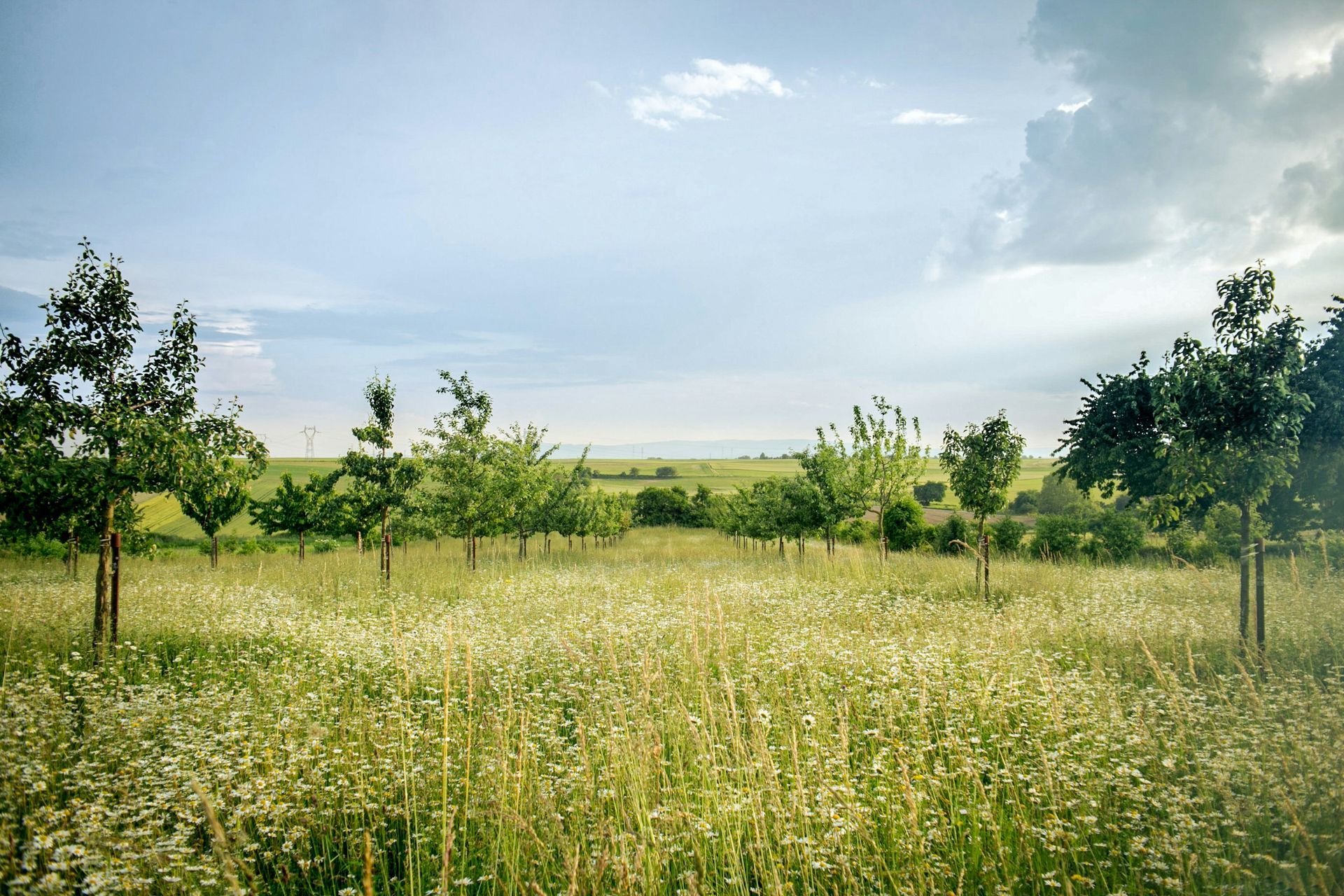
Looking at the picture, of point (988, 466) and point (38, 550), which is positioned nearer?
point (988, 466)

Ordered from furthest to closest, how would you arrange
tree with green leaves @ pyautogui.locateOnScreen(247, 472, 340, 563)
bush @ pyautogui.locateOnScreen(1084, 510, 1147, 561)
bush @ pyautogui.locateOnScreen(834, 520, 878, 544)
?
1. bush @ pyautogui.locateOnScreen(834, 520, 878, 544)
2. tree with green leaves @ pyautogui.locateOnScreen(247, 472, 340, 563)
3. bush @ pyautogui.locateOnScreen(1084, 510, 1147, 561)

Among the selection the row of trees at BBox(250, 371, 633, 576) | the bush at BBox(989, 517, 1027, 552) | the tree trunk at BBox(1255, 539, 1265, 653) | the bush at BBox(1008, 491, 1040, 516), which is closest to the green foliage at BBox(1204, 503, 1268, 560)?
the bush at BBox(989, 517, 1027, 552)

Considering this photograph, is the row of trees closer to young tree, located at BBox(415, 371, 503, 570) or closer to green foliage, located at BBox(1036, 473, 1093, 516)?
young tree, located at BBox(415, 371, 503, 570)

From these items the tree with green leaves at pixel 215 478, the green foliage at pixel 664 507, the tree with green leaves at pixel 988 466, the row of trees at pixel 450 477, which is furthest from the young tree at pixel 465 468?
the green foliage at pixel 664 507

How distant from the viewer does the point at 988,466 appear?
1905 centimetres

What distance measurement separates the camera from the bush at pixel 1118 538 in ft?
73.2

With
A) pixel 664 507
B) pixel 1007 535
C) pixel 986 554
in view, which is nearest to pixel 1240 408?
pixel 986 554

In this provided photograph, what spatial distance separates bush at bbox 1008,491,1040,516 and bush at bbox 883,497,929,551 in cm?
1627

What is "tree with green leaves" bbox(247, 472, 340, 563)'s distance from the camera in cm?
3097

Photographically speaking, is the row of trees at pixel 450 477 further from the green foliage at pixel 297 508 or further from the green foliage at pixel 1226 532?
the green foliage at pixel 1226 532

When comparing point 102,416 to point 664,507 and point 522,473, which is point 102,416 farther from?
point 664,507

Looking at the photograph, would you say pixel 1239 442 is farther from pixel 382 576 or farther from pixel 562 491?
pixel 562 491

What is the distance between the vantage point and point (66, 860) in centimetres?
302

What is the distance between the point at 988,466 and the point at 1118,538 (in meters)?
8.34
